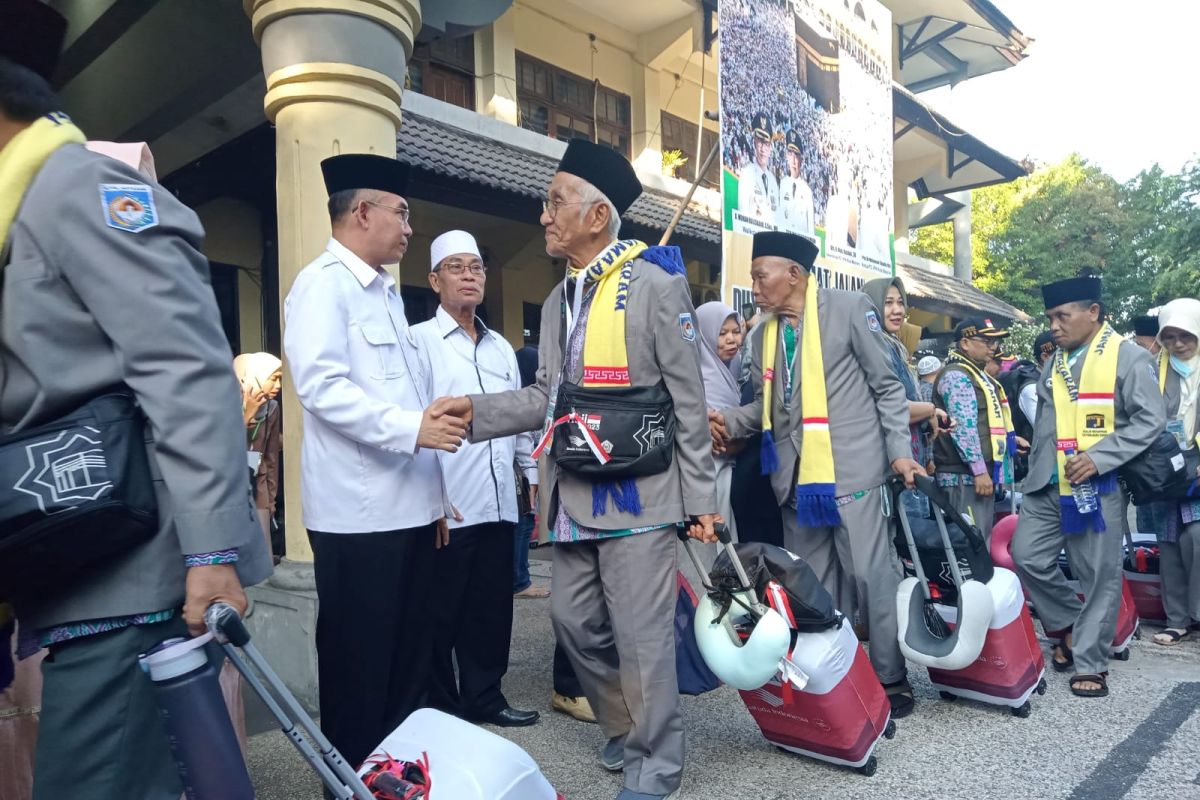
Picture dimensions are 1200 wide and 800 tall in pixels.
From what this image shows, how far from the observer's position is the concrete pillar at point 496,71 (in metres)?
9.66

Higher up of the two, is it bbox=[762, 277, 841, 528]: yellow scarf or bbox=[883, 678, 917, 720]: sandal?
bbox=[762, 277, 841, 528]: yellow scarf

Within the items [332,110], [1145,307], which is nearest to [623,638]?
[332,110]

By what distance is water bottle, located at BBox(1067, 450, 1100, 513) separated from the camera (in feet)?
13.0

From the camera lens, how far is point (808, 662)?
2840mm

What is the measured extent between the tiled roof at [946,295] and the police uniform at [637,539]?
1144 centimetres

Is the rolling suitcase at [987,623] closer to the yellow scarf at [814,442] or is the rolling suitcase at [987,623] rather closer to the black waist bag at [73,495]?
the yellow scarf at [814,442]

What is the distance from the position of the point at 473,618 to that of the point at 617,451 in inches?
56.4

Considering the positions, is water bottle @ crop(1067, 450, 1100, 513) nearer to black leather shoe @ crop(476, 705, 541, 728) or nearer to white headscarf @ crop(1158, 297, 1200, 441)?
white headscarf @ crop(1158, 297, 1200, 441)

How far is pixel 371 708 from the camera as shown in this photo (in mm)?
2680

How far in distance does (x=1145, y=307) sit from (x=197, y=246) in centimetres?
3281

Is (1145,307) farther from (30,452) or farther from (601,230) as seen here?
(30,452)

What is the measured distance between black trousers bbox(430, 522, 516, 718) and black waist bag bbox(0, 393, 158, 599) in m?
2.08

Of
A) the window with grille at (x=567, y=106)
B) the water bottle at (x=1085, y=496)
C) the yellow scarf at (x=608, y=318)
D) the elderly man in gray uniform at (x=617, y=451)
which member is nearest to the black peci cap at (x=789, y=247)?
the elderly man in gray uniform at (x=617, y=451)

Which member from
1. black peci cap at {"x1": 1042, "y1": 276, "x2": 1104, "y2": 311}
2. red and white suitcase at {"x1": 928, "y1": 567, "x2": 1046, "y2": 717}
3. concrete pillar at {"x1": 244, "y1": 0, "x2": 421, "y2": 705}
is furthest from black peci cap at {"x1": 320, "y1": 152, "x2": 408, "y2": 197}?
black peci cap at {"x1": 1042, "y1": 276, "x2": 1104, "y2": 311}
